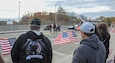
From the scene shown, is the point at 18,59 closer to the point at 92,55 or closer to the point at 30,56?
the point at 30,56

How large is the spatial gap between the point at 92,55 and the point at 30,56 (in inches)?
57.6

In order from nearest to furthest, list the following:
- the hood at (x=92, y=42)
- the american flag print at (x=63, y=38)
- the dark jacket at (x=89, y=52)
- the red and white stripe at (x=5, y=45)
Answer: the dark jacket at (x=89, y=52) → the hood at (x=92, y=42) → the red and white stripe at (x=5, y=45) → the american flag print at (x=63, y=38)

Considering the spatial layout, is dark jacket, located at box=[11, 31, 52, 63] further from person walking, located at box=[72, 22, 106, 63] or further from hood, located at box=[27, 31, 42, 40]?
person walking, located at box=[72, 22, 106, 63]

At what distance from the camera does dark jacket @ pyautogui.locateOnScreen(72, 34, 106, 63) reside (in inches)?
→ 167

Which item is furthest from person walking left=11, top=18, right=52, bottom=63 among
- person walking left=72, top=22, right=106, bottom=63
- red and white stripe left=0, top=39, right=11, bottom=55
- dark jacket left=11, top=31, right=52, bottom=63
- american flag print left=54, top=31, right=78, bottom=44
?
american flag print left=54, top=31, right=78, bottom=44

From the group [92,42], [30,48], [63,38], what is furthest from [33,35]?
[63,38]

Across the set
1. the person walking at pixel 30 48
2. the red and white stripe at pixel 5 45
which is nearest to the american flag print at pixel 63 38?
the red and white stripe at pixel 5 45

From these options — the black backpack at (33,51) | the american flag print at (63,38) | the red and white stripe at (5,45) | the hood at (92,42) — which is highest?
the hood at (92,42)

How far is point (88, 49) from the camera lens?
432 cm

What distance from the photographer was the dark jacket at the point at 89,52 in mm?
4242

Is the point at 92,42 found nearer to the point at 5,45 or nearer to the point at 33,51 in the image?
the point at 33,51

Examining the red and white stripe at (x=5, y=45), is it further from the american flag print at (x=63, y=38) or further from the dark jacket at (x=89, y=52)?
the dark jacket at (x=89, y=52)

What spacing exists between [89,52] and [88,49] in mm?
43

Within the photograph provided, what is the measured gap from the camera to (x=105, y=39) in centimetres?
754
